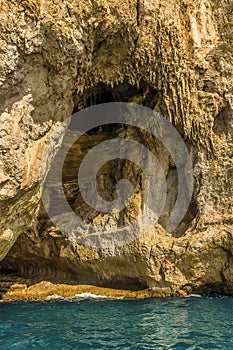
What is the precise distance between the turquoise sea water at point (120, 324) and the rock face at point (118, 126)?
108 inches

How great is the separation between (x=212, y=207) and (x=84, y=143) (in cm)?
769

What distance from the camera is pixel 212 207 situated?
19750mm

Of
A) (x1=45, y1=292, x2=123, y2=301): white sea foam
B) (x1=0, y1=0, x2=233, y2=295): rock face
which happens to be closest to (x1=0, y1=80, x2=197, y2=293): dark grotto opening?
(x1=0, y1=0, x2=233, y2=295): rock face

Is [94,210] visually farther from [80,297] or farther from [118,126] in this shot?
[118,126]

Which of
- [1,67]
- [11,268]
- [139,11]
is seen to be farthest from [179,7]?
[11,268]

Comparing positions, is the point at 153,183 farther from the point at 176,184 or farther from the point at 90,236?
the point at 90,236

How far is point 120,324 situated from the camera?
13078mm

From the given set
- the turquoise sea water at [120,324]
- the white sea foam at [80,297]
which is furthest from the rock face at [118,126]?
the turquoise sea water at [120,324]

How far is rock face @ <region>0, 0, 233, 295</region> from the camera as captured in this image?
14406mm

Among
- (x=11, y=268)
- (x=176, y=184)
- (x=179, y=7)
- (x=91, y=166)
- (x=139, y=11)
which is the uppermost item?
(x=179, y=7)

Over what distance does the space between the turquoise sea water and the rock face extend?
275 cm

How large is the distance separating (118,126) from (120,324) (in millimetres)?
11584

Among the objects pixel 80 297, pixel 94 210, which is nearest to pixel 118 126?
pixel 94 210

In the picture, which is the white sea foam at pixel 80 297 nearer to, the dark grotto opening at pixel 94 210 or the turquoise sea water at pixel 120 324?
the dark grotto opening at pixel 94 210
